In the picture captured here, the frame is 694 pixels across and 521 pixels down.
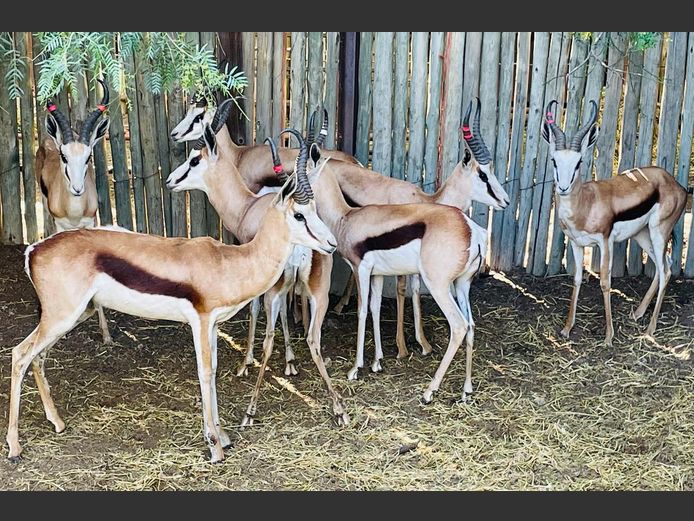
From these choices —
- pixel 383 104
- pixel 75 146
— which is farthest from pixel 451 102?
pixel 75 146

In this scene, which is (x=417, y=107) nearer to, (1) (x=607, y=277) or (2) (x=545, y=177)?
(2) (x=545, y=177)

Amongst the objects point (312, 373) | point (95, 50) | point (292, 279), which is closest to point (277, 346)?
point (312, 373)

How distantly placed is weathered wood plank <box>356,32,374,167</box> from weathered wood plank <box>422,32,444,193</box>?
0.57 meters

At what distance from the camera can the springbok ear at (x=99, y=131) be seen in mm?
8352

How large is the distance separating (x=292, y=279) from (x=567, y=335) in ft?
9.46

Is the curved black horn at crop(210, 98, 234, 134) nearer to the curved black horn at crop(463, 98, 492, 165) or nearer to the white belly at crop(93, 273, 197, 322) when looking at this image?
the curved black horn at crop(463, 98, 492, 165)

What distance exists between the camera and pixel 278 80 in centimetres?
948

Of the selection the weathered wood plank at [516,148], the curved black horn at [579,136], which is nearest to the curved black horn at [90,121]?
the weathered wood plank at [516,148]

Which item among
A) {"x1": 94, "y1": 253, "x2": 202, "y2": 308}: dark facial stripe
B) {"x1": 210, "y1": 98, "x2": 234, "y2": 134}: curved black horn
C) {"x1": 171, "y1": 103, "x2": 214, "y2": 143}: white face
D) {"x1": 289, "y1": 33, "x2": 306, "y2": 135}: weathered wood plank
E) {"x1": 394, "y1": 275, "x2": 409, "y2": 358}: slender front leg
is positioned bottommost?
{"x1": 394, "y1": 275, "x2": 409, "y2": 358}: slender front leg

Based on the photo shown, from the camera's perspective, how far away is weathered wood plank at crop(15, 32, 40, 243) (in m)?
9.96

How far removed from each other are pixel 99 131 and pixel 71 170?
0.53m

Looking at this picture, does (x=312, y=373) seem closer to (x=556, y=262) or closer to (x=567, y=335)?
(x=567, y=335)

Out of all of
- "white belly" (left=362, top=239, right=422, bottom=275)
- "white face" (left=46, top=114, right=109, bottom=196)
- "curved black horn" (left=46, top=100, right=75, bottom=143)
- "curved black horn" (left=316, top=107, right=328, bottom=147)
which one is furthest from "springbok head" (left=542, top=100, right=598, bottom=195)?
"curved black horn" (left=46, top=100, right=75, bottom=143)

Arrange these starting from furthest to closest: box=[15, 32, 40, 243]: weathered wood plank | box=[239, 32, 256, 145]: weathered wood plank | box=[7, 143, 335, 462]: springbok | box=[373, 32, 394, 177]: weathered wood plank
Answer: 1. box=[15, 32, 40, 243]: weathered wood plank
2. box=[239, 32, 256, 145]: weathered wood plank
3. box=[373, 32, 394, 177]: weathered wood plank
4. box=[7, 143, 335, 462]: springbok
